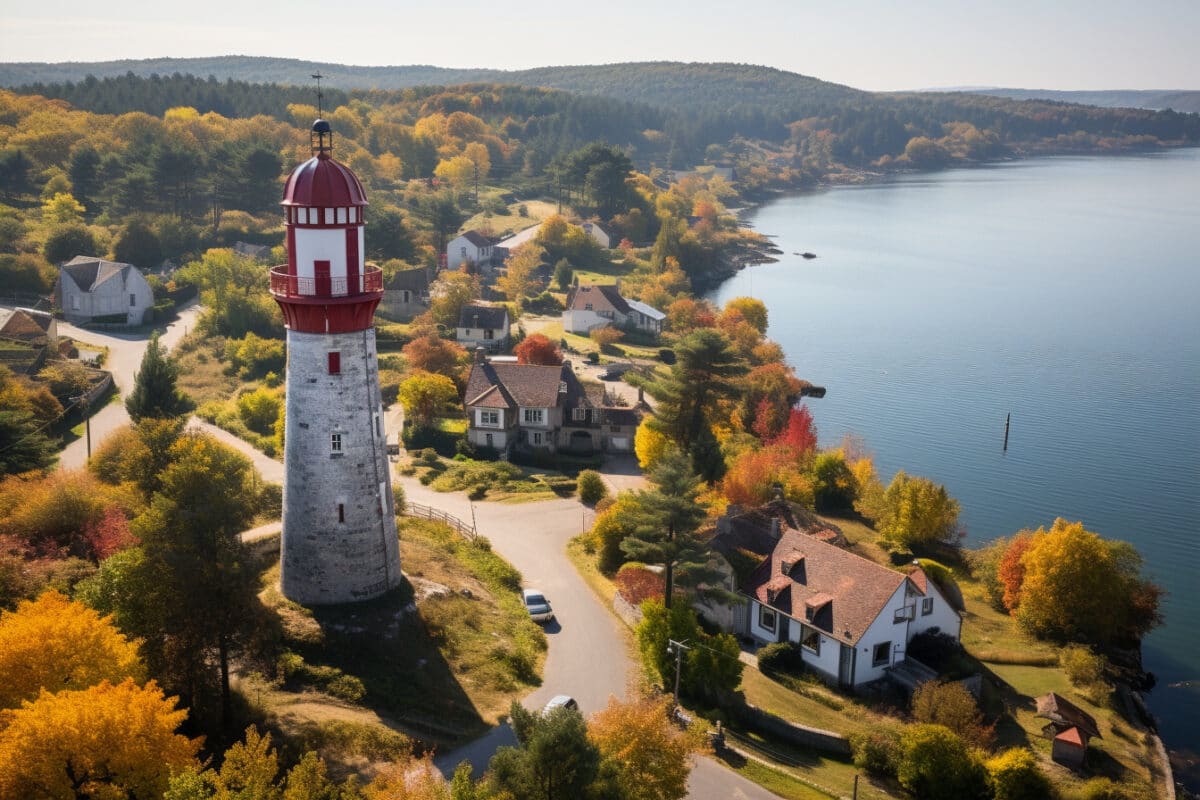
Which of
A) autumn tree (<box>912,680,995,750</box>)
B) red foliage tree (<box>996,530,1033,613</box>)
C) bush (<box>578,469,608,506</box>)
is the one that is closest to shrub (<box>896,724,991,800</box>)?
autumn tree (<box>912,680,995,750</box>)

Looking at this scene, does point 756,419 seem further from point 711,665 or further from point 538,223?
point 538,223

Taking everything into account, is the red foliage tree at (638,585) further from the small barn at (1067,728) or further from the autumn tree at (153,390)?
the autumn tree at (153,390)

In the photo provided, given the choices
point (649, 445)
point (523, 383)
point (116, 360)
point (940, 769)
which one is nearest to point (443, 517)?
point (649, 445)

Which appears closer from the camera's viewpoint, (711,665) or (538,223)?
(711,665)

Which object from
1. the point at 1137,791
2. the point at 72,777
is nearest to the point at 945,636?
the point at 1137,791

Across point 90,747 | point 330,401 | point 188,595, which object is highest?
point 330,401

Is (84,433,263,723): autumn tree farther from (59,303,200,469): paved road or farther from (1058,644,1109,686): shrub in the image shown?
(1058,644,1109,686): shrub

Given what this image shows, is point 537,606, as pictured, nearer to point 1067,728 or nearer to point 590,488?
point 590,488
